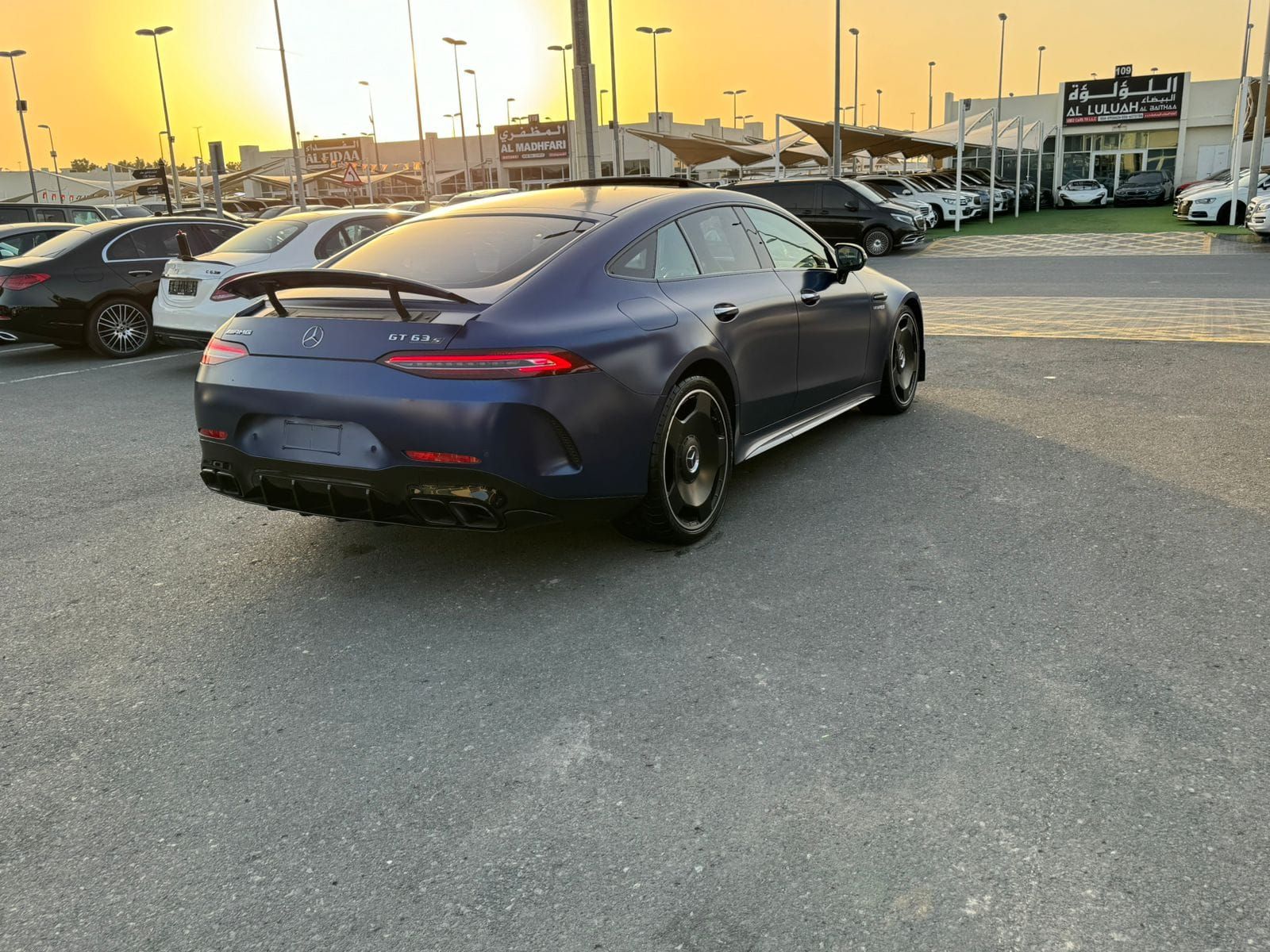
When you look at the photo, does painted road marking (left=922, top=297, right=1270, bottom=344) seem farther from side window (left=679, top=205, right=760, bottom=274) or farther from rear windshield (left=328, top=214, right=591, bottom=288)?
rear windshield (left=328, top=214, right=591, bottom=288)

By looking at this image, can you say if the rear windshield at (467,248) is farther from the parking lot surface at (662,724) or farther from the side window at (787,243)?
the side window at (787,243)

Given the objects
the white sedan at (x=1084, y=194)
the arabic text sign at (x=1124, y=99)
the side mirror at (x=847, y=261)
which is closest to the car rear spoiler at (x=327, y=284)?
the side mirror at (x=847, y=261)

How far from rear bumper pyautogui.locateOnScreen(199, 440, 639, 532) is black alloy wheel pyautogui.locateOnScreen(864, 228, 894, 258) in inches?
800

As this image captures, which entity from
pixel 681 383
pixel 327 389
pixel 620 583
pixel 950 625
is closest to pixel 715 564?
pixel 620 583

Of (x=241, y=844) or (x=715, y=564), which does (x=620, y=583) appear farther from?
(x=241, y=844)

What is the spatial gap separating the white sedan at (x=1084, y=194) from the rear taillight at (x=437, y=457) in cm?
4924

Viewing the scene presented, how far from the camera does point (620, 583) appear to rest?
4.20 metres

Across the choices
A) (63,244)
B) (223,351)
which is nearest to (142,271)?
(63,244)

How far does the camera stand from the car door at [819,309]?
550cm

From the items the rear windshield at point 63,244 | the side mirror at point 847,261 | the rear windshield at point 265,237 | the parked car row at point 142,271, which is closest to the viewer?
the side mirror at point 847,261

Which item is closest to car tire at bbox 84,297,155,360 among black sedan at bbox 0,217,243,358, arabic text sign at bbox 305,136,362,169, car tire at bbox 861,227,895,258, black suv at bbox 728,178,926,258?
black sedan at bbox 0,217,243,358

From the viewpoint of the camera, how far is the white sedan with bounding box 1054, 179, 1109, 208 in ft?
153

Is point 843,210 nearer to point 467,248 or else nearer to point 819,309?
point 819,309

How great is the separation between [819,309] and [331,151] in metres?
88.9
